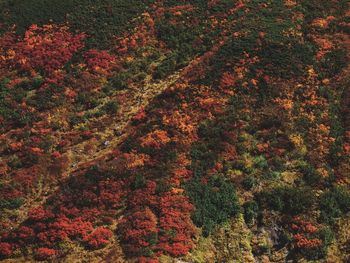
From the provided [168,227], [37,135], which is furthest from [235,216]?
[37,135]

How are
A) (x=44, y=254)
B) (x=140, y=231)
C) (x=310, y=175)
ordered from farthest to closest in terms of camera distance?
(x=310, y=175) → (x=140, y=231) → (x=44, y=254)

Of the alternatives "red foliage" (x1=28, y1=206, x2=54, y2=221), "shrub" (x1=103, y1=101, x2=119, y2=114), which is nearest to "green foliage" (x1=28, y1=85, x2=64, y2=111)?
"shrub" (x1=103, y1=101, x2=119, y2=114)

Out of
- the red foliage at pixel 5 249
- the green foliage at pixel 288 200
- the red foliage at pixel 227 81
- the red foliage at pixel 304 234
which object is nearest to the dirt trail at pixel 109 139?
the red foliage at pixel 5 249

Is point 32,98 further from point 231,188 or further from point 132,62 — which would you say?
point 231,188

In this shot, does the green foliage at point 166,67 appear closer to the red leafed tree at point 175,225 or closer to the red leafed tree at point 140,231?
the red leafed tree at point 175,225

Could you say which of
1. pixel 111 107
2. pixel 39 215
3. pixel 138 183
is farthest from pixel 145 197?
pixel 111 107

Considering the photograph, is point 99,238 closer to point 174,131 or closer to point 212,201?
point 212,201

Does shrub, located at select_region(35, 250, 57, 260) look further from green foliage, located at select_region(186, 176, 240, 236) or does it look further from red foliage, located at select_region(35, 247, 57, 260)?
green foliage, located at select_region(186, 176, 240, 236)
